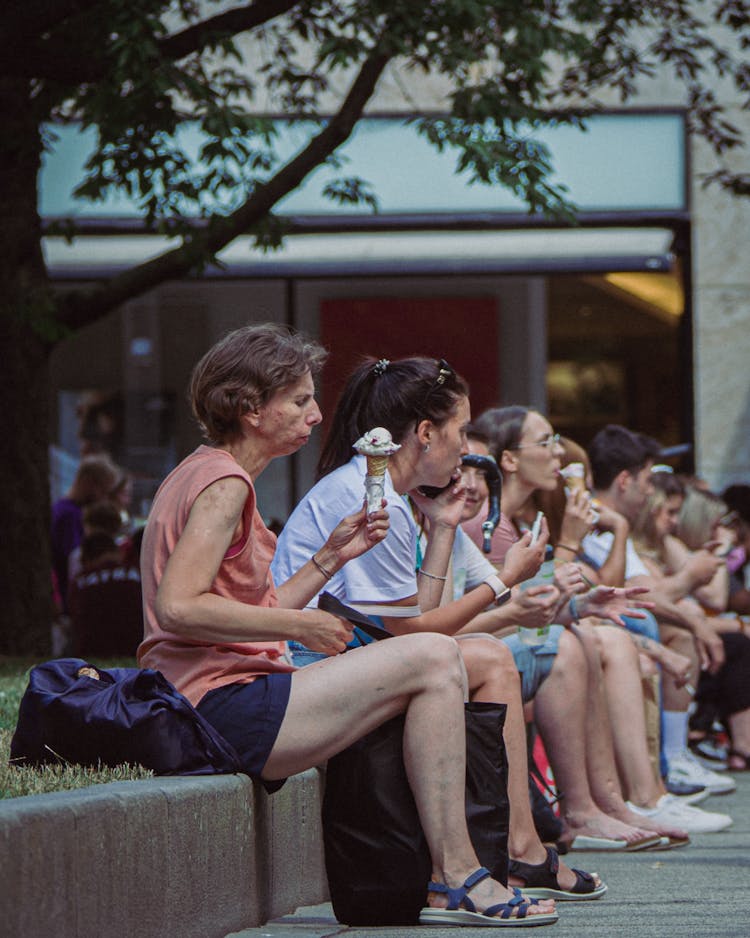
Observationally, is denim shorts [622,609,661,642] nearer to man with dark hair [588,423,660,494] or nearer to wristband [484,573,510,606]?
man with dark hair [588,423,660,494]

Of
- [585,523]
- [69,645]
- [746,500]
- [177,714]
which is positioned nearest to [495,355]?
[746,500]

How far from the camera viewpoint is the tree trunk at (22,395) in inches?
408

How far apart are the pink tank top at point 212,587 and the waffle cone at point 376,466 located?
400mm

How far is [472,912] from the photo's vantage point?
4.75m

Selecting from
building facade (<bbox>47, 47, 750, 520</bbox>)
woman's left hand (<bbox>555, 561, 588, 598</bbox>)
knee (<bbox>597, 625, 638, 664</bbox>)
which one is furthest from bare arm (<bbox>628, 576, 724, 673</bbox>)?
building facade (<bbox>47, 47, 750, 520</bbox>)

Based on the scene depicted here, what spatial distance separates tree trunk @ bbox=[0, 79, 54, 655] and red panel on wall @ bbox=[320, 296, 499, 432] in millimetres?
5374

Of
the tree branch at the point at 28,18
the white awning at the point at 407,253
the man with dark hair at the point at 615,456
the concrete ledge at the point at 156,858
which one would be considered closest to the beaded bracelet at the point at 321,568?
the concrete ledge at the point at 156,858

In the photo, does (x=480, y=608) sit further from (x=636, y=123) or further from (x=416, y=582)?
(x=636, y=123)

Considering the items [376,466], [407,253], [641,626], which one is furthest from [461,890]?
[407,253]

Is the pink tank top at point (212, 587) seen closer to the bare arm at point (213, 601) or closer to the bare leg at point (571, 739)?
the bare arm at point (213, 601)

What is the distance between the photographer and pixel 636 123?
15.5m

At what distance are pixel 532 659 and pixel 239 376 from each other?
238cm

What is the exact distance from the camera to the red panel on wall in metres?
15.8

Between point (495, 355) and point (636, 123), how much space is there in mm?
2330
